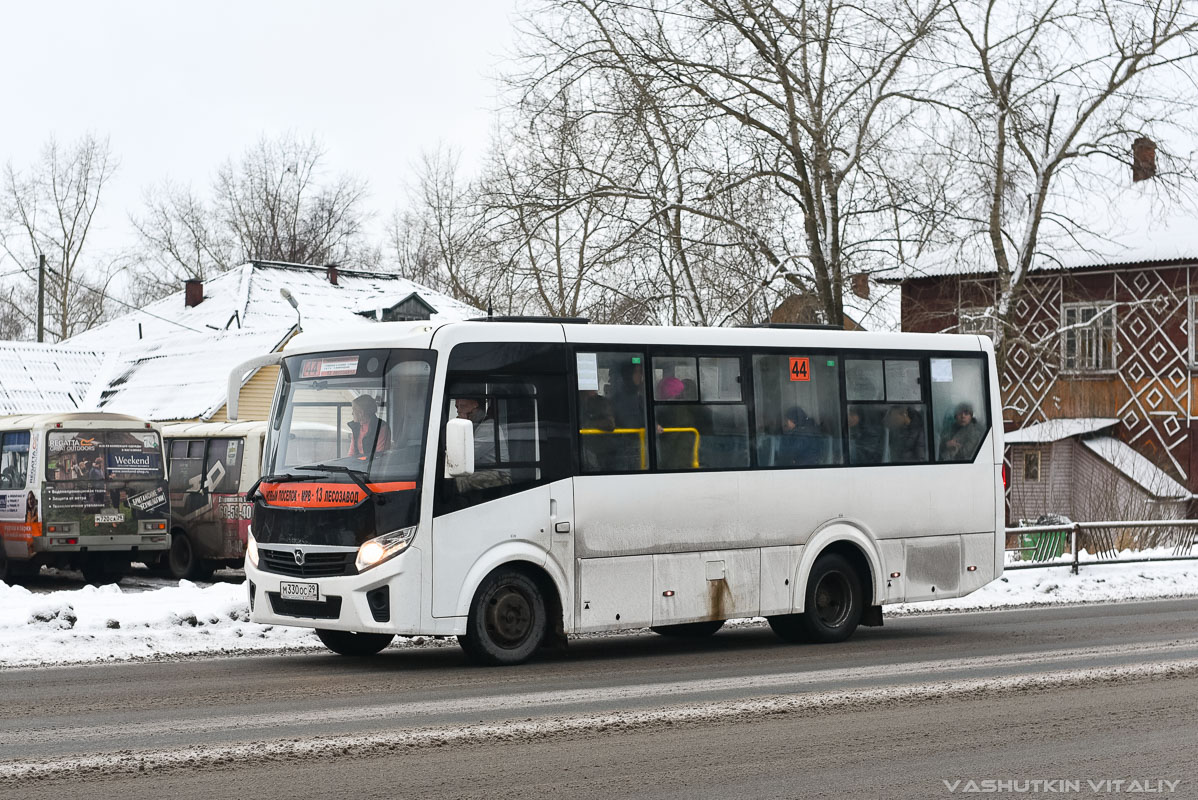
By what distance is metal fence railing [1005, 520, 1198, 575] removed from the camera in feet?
75.9

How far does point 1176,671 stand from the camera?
1189 cm

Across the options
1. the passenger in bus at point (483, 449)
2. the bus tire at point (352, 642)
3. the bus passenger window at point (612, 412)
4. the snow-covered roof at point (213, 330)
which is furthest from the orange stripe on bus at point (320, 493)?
the snow-covered roof at point (213, 330)

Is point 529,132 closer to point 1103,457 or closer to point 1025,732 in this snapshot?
point 1025,732

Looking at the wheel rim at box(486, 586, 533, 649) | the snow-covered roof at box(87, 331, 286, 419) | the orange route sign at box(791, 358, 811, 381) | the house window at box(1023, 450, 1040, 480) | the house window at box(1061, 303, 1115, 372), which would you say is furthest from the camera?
the house window at box(1023, 450, 1040, 480)

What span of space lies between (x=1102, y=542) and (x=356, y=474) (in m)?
15.5

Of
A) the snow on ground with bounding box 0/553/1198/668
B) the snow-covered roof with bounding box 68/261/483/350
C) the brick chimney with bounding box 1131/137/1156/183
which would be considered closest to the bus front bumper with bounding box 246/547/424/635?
the snow on ground with bounding box 0/553/1198/668

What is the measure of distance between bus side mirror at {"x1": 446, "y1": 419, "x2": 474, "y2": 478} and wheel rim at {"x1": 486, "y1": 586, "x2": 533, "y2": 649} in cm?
115

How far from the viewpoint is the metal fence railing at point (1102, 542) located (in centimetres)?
2314

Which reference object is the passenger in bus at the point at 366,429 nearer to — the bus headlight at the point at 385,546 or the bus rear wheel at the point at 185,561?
the bus headlight at the point at 385,546

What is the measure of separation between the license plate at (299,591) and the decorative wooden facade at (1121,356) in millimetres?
27168

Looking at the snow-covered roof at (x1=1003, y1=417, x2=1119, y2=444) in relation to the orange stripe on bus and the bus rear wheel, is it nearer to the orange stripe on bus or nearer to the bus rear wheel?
the bus rear wheel

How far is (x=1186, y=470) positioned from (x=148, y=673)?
32057 millimetres

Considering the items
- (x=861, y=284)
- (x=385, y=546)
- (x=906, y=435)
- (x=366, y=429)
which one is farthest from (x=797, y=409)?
(x=861, y=284)

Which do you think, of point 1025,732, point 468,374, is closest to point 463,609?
point 468,374
